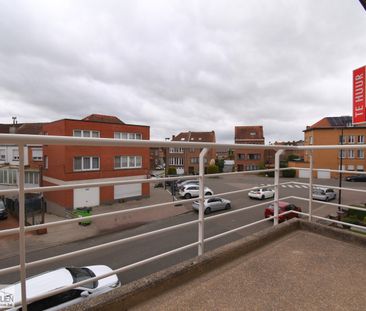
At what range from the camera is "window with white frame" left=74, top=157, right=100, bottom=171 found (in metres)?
17.2

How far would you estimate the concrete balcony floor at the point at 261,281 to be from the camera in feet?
4.71

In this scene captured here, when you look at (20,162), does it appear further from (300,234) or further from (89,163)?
(89,163)

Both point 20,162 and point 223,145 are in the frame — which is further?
point 223,145

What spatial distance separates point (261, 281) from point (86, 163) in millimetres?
17776

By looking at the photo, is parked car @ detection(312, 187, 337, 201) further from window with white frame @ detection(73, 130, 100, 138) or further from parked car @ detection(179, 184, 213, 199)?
window with white frame @ detection(73, 130, 100, 138)

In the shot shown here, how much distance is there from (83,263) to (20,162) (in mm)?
8185

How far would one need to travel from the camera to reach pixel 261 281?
66.5 inches

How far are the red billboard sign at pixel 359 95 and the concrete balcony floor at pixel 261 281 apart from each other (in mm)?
5516

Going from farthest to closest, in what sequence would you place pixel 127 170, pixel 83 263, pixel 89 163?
pixel 127 170
pixel 89 163
pixel 83 263

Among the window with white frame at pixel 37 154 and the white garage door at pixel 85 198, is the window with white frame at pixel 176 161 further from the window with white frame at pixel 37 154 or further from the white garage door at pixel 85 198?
the white garage door at pixel 85 198

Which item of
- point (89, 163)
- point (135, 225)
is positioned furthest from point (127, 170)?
point (135, 225)

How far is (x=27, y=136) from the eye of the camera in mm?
1122

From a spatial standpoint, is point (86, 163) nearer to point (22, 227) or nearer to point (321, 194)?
point (321, 194)

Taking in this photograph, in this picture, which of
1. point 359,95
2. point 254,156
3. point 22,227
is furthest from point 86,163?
point 254,156
